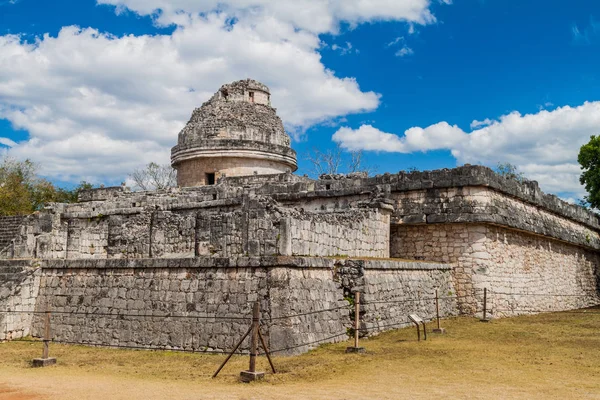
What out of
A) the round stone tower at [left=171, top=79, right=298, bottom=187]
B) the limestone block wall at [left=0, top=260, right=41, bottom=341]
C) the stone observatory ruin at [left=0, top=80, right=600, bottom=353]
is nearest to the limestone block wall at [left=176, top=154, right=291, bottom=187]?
the round stone tower at [left=171, top=79, right=298, bottom=187]

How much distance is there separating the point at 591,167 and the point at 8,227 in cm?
2453

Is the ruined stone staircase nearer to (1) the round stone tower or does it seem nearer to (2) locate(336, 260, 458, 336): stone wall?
(1) the round stone tower

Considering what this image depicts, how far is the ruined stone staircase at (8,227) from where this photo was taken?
23.7m

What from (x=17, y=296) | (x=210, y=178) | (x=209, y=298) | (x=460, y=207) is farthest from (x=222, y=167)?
(x=209, y=298)

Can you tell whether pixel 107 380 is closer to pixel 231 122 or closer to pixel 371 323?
pixel 371 323

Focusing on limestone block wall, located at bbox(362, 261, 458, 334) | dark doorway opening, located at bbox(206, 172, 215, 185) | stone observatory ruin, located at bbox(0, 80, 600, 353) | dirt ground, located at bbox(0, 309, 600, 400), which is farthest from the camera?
dark doorway opening, located at bbox(206, 172, 215, 185)

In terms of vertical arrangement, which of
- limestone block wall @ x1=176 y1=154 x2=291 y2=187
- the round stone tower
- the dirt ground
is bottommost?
the dirt ground

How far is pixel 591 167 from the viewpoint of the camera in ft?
90.1

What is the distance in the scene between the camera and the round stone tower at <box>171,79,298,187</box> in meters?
25.7

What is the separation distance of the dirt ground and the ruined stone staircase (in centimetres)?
1180

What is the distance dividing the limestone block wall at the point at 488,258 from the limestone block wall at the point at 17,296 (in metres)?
9.56

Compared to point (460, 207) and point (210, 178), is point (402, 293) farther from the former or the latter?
point (210, 178)

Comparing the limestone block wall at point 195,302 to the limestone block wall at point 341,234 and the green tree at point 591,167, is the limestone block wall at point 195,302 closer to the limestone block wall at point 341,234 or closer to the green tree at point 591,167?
the limestone block wall at point 341,234

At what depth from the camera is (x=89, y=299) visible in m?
13.3
